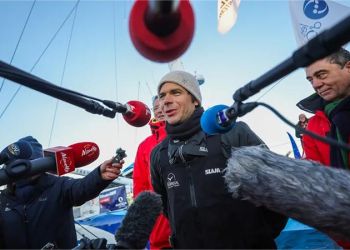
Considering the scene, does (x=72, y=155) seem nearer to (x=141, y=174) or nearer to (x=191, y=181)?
(x=191, y=181)

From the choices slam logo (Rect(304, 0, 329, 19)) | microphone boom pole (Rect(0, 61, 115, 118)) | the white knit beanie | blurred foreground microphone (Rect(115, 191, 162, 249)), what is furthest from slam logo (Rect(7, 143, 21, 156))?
slam logo (Rect(304, 0, 329, 19))

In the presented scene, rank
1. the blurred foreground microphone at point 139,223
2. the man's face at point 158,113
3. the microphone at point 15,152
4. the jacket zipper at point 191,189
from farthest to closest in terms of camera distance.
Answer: the man's face at point 158,113
the jacket zipper at point 191,189
the microphone at point 15,152
the blurred foreground microphone at point 139,223

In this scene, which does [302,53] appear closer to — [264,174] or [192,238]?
[264,174]

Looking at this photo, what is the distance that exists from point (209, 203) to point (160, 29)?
1.40 metres

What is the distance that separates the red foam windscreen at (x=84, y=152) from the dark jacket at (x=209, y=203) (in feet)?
1.93

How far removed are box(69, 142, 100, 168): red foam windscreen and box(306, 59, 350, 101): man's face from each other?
4.43ft

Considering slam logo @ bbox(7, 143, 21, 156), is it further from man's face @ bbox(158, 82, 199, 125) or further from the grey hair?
the grey hair

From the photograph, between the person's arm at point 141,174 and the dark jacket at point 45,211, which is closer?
the dark jacket at point 45,211

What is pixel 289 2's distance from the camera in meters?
4.05

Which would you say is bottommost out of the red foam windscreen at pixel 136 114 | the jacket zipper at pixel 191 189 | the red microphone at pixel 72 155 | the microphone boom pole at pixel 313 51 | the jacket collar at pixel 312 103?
the jacket zipper at pixel 191 189

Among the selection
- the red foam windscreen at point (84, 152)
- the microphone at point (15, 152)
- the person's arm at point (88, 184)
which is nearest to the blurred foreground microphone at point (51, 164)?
the red foam windscreen at point (84, 152)

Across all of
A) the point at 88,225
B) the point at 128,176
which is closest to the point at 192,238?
the point at 88,225

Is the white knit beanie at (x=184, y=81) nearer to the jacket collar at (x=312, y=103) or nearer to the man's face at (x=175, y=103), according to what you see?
the man's face at (x=175, y=103)

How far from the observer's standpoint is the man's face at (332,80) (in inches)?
77.5
